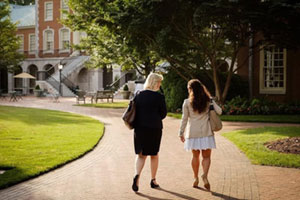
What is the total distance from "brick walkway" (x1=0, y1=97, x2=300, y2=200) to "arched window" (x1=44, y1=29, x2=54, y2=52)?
39.8 metres

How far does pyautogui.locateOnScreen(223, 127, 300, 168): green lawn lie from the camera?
746 cm

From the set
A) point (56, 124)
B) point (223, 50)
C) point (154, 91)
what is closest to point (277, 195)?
point (154, 91)

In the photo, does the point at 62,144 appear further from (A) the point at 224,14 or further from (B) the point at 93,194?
(A) the point at 224,14

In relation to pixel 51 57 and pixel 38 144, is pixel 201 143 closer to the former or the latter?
pixel 38 144

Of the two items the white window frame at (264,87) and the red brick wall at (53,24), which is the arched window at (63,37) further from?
the white window frame at (264,87)

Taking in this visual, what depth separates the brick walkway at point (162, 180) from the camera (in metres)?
5.38

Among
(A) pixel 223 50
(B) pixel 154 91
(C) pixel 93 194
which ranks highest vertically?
(A) pixel 223 50

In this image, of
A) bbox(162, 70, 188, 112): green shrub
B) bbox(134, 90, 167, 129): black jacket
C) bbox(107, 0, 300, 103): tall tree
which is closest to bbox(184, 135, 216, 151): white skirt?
bbox(134, 90, 167, 129): black jacket

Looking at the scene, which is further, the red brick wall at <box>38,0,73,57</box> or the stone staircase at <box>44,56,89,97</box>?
the red brick wall at <box>38,0,73,57</box>

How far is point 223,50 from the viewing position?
20656mm

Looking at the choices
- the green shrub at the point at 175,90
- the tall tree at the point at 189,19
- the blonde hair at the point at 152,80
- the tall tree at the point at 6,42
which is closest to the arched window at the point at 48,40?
the tall tree at the point at 6,42

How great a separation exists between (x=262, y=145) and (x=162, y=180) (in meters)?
3.95

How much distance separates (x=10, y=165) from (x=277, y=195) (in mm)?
4724

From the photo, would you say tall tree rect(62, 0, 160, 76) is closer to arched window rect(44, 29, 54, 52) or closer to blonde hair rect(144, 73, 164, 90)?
blonde hair rect(144, 73, 164, 90)
